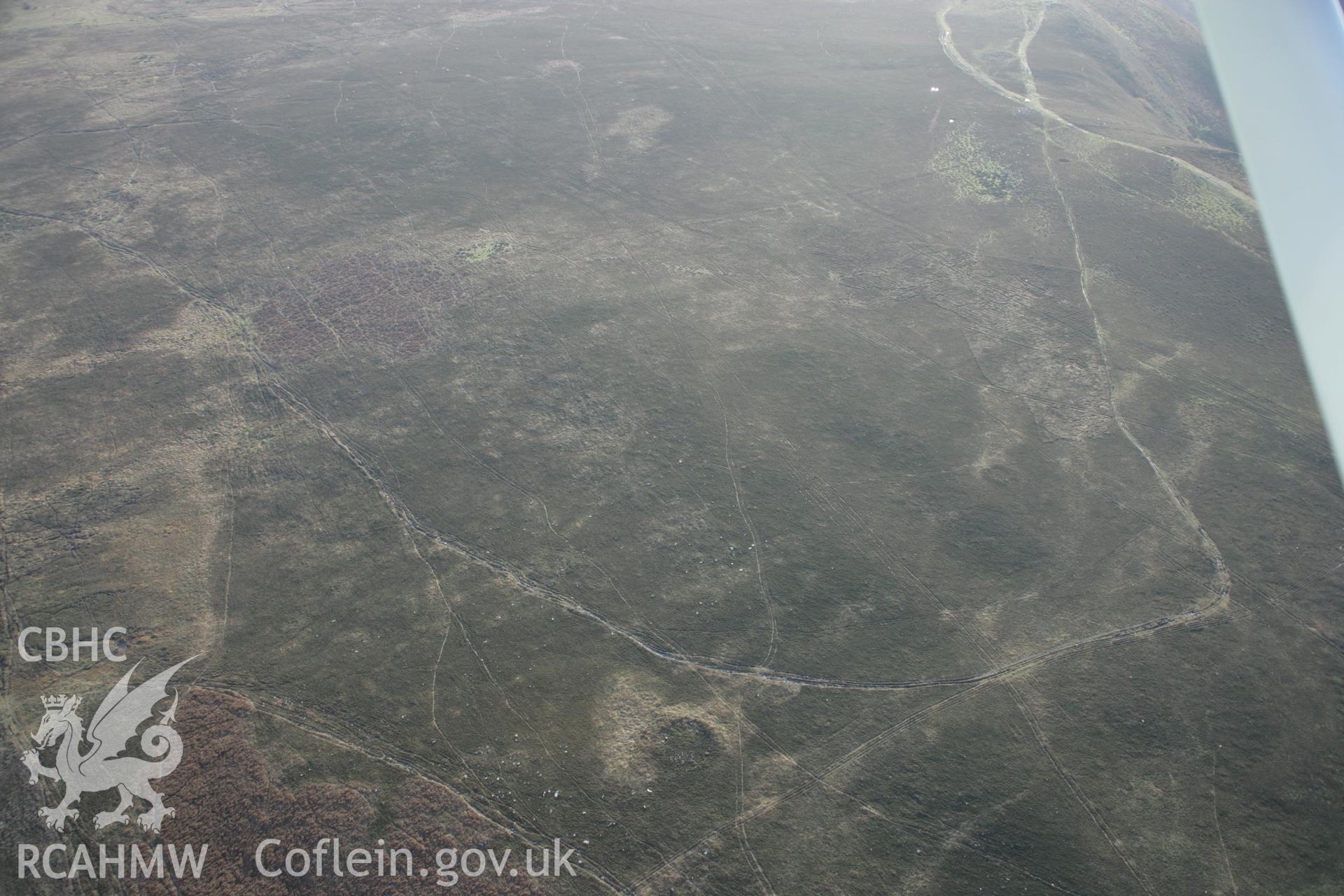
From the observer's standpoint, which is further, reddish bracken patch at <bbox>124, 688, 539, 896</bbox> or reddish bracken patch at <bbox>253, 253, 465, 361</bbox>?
reddish bracken patch at <bbox>253, 253, 465, 361</bbox>

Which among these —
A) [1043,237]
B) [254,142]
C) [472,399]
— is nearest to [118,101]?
[254,142]

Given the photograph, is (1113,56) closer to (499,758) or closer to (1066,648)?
(1066,648)

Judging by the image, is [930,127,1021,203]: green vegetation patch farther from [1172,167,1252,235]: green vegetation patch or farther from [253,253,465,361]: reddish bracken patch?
[253,253,465,361]: reddish bracken patch

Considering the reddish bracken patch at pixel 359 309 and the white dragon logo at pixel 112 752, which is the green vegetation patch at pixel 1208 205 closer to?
the reddish bracken patch at pixel 359 309

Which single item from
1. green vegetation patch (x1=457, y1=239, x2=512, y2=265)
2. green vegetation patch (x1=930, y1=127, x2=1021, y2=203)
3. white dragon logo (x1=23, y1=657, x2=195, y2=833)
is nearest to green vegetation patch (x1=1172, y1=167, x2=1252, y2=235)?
green vegetation patch (x1=930, y1=127, x2=1021, y2=203)

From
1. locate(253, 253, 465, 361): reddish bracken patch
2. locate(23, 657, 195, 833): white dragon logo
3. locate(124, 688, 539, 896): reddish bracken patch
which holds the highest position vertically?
locate(253, 253, 465, 361): reddish bracken patch

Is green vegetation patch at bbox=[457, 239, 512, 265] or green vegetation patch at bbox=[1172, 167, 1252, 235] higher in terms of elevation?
green vegetation patch at bbox=[1172, 167, 1252, 235]
